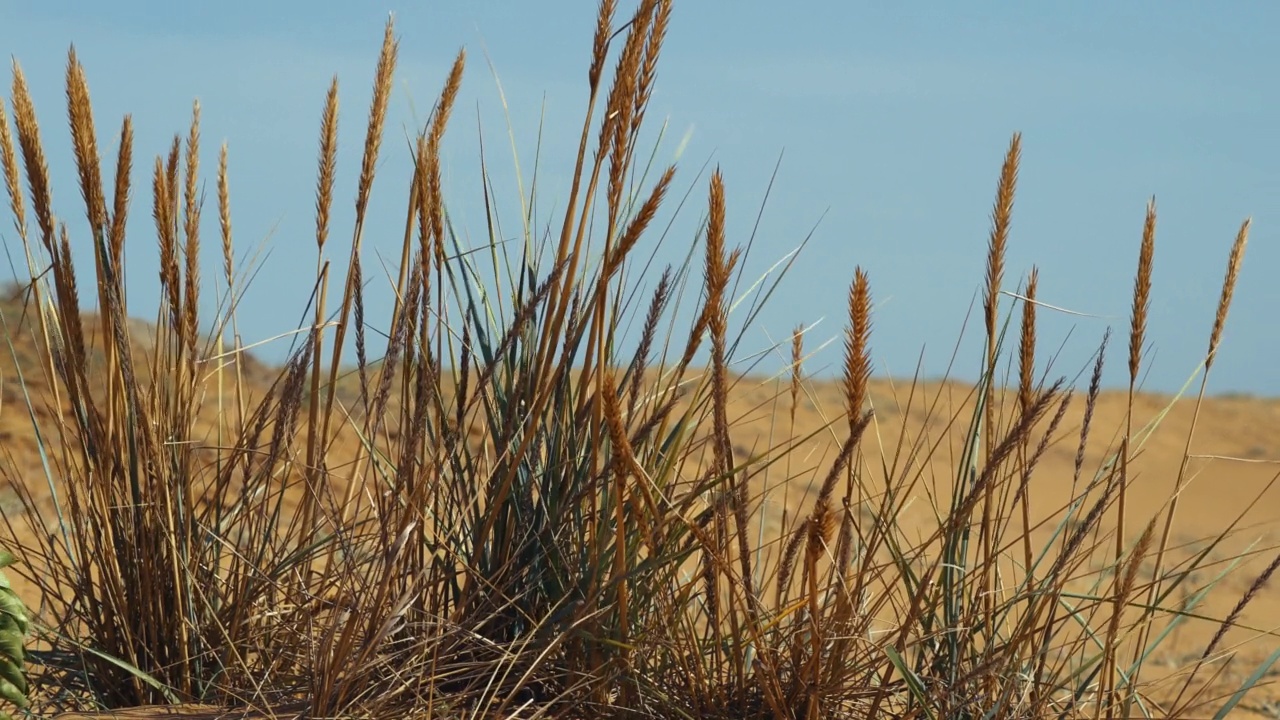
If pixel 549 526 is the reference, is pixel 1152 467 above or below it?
below

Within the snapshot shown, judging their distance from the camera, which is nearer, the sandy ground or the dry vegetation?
the dry vegetation

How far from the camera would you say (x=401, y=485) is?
1577 mm

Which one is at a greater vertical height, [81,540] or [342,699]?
[81,540]

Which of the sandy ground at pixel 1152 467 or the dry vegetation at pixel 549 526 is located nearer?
the dry vegetation at pixel 549 526

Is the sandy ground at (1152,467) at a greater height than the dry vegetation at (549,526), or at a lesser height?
lesser

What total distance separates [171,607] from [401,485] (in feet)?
2.37

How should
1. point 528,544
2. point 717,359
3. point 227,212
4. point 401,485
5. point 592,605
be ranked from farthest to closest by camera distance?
1. point 227,212
2. point 528,544
3. point 592,605
4. point 401,485
5. point 717,359

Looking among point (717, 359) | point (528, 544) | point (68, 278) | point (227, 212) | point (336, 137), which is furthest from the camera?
point (227, 212)

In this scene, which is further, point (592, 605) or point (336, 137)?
point (336, 137)

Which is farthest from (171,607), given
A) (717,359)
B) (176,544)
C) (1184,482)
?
(1184,482)

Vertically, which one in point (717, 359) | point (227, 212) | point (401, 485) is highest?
point (227, 212)

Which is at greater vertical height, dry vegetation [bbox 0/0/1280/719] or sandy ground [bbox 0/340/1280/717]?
dry vegetation [bbox 0/0/1280/719]

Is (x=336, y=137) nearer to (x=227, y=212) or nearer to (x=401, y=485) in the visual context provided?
(x=227, y=212)

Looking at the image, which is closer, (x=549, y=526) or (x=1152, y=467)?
(x=549, y=526)
